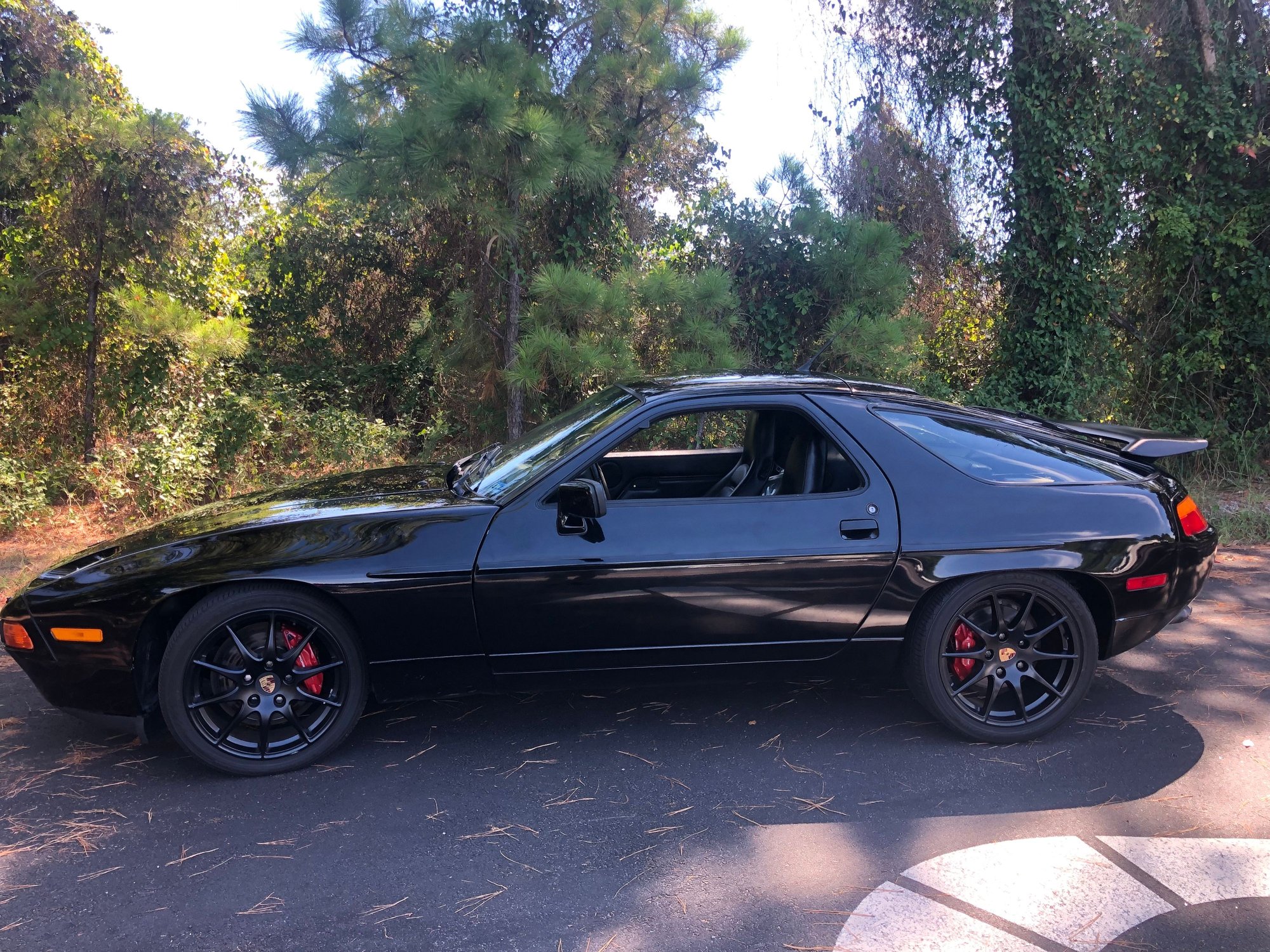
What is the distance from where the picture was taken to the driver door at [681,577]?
3.38 metres

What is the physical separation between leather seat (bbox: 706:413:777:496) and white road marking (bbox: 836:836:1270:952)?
1.78m

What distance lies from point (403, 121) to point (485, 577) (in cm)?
470

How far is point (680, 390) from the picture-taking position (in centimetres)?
380

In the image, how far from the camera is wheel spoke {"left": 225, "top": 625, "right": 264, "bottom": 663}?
129 inches

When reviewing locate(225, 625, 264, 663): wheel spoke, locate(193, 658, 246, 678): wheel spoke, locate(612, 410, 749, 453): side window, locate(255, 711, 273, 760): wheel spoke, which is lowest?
locate(255, 711, 273, 760): wheel spoke

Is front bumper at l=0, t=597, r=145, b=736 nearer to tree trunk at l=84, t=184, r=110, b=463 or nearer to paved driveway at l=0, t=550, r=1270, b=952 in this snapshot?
paved driveway at l=0, t=550, r=1270, b=952

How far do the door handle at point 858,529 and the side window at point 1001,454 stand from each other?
419 millimetres

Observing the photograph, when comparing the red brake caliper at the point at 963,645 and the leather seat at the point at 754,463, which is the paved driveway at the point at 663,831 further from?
the leather seat at the point at 754,463

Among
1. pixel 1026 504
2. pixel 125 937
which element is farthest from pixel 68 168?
pixel 1026 504

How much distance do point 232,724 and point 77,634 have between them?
0.62 metres

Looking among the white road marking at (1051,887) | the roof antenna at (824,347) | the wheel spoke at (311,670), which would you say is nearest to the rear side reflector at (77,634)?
the wheel spoke at (311,670)

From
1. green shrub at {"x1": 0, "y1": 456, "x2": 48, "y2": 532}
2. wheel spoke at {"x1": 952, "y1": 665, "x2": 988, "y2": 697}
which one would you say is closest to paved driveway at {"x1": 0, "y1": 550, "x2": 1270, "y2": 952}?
wheel spoke at {"x1": 952, "y1": 665, "x2": 988, "y2": 697}

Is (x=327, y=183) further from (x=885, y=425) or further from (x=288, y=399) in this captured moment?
(x=885, y=425)

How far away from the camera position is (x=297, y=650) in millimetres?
3346
